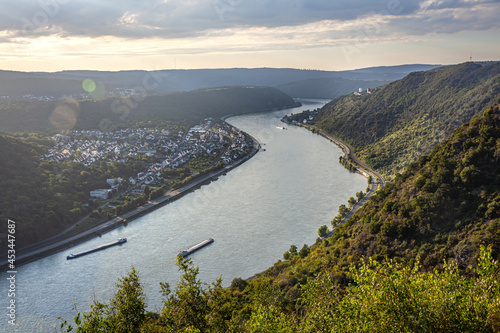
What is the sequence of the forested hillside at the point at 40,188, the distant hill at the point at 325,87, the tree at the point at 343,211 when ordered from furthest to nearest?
the distant hill at the point at 325,87 < the tree at the point at 343,211 < the forested hillside at the point at 40,188

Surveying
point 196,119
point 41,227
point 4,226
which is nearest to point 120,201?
point 41,227

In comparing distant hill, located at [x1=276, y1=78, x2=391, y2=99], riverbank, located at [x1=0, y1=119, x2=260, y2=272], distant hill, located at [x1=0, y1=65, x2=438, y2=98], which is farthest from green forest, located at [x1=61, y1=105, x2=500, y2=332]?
distant hill, located at [x1=276, y1=78, x2=391, y2=99]

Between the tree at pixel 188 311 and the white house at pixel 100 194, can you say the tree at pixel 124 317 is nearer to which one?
the tree at pixel 188 311

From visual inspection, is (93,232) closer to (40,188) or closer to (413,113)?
(40,188)

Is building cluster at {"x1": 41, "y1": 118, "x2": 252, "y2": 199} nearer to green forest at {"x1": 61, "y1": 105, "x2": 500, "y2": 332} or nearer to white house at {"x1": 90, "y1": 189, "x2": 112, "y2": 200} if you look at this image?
white house at {"x1": 90, "y1": 189, "x2": 112, "y2": 200}

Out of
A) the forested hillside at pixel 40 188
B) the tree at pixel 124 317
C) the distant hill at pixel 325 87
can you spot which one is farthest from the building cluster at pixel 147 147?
the distant hill at pixel 325 87
